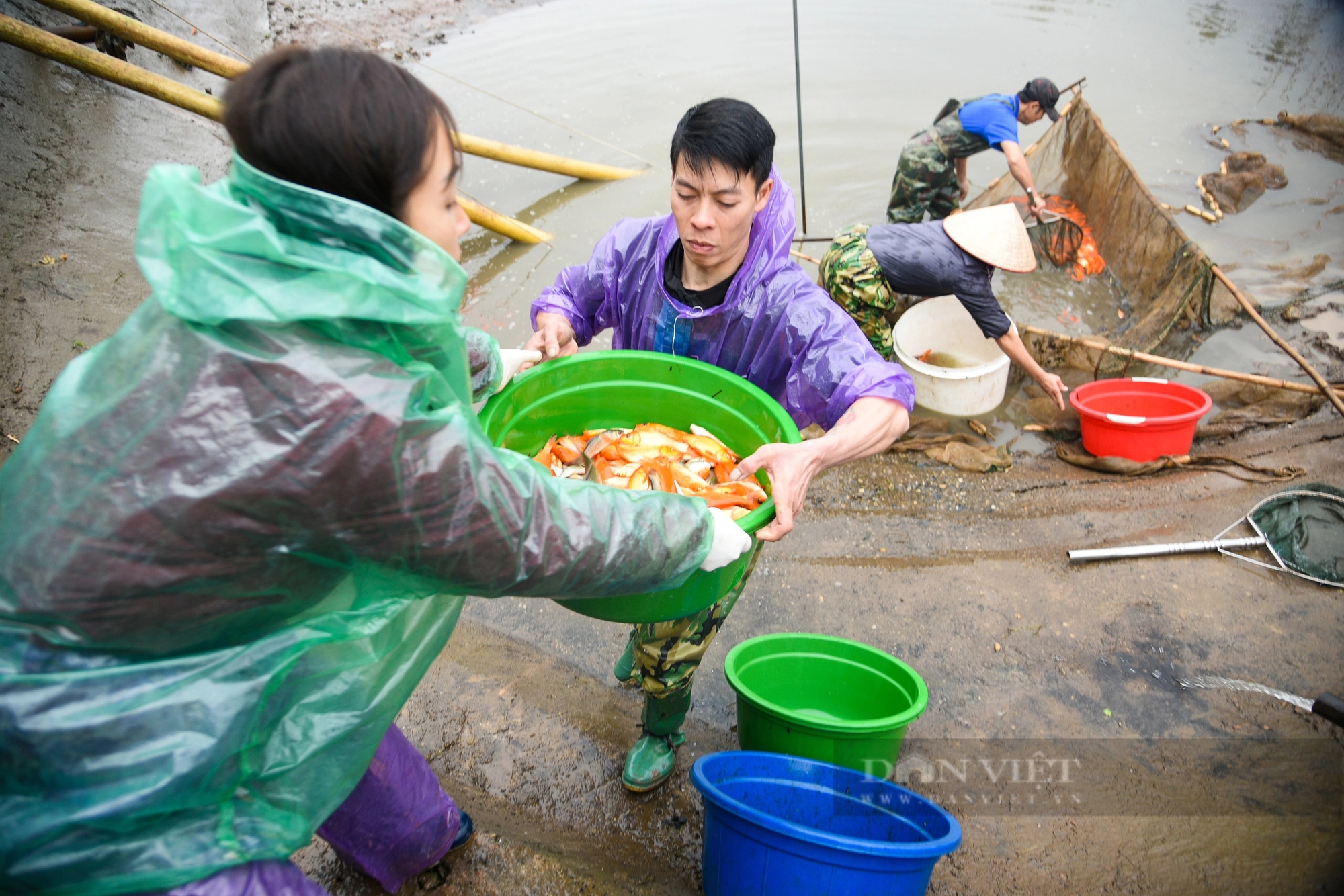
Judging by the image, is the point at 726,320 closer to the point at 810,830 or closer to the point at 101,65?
the point at 810,830

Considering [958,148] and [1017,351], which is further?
[958,148]

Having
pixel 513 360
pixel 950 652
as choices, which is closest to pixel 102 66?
pixel 513 360

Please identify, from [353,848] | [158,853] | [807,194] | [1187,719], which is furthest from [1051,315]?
[158,853]

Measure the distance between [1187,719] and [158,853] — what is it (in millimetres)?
3421

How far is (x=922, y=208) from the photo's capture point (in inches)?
283

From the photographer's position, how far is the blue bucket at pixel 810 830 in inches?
73.2

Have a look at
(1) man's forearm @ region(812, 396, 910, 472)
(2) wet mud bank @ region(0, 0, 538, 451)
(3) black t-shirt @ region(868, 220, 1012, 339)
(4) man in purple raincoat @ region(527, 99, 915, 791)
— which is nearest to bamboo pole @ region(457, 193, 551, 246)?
(2) wet mud bank @ region(0, 0, 538, 451)

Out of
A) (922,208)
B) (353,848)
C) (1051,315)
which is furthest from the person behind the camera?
(922,208)

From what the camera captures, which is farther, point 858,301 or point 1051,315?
point 1051,315

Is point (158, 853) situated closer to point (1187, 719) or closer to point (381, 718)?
point (381, 718)

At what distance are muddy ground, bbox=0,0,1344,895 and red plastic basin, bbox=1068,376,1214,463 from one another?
23 centimetres

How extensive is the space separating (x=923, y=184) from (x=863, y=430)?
5.64m

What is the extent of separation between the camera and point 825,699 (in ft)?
9.31

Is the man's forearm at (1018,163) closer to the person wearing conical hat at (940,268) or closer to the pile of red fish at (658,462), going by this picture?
the person wearing conical hat at (940,268)
